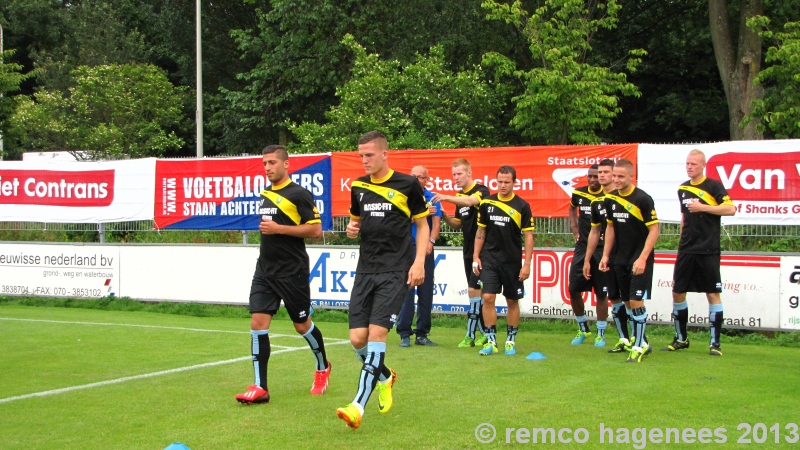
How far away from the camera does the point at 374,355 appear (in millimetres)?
6672

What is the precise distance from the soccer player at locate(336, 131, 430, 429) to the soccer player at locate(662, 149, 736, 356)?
4302 millimetres

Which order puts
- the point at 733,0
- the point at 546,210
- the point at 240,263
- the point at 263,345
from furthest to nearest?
the point at 733,0 < the point at 240,263 < the point at 546,210 < the point at 263,345

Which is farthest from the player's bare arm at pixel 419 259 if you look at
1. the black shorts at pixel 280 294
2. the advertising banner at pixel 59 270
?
the advertising banner at pixel 59 270

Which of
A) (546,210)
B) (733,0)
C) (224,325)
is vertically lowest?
(224,325)

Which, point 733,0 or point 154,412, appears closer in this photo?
point 154,412

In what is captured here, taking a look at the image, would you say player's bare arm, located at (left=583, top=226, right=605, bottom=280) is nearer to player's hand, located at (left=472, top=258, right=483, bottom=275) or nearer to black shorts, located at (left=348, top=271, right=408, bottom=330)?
player's hand, located at (left=472, top=258, right=483, bottom=275)

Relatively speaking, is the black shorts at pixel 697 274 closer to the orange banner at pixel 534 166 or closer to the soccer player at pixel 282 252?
the orange banner at pixel 534 166

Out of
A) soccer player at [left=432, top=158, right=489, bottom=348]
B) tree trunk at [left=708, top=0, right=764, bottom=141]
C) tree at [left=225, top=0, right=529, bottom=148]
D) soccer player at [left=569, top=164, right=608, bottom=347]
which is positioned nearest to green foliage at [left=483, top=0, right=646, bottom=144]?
tree trunk at [left=708, top=0, right=764, bottom=141]

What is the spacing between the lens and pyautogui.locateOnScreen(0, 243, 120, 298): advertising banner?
16.5m

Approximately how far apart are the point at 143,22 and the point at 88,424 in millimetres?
44694

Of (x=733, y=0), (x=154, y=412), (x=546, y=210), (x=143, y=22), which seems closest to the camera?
(x=154, y=412)

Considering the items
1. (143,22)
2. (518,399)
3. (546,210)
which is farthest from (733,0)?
(143,22)

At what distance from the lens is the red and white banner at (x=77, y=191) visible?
16500 millimetres

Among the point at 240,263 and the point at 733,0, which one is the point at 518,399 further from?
the point at 733,0
